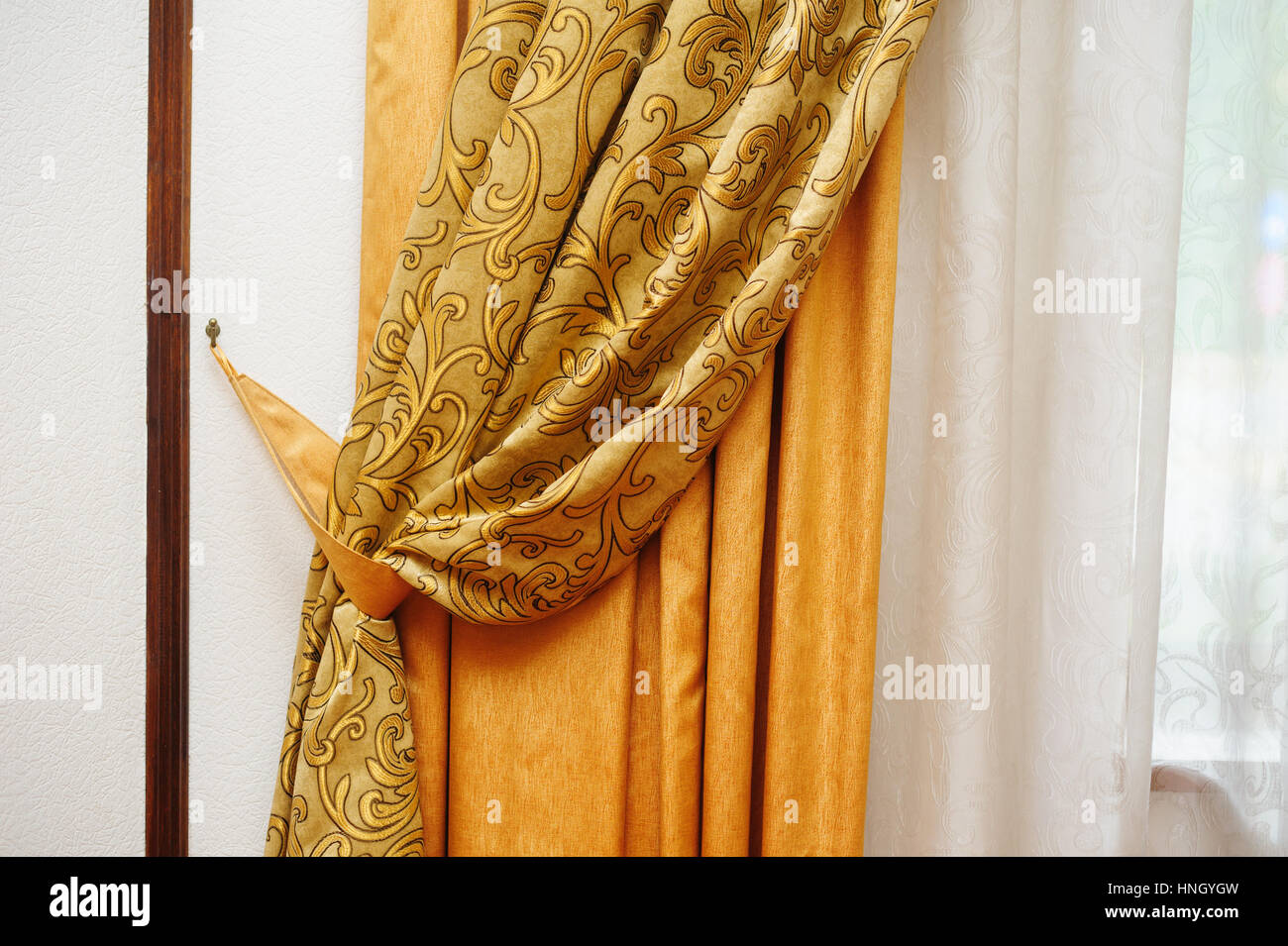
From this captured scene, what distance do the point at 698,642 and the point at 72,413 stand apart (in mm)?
940

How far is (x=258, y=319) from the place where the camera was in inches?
40.6

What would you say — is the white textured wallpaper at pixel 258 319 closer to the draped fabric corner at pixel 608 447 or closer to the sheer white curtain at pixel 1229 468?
the draped fabric corner at pixel 608 447

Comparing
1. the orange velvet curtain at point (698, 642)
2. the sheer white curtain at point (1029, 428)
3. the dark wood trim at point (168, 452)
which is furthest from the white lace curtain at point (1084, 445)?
the dark wood trim at point (168, 452)

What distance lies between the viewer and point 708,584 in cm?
95

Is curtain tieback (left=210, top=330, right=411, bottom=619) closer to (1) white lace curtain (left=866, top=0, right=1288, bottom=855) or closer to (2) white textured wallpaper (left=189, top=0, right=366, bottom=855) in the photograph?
(2) white textured wallpaper (left=189, top=0, right=366, bottom=855)

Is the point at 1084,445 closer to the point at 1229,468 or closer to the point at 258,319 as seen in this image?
the point at 1229,468

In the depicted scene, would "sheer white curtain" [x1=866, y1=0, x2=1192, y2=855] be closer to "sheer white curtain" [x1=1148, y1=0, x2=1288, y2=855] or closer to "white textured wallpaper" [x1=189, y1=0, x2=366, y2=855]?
"sheer white curtain" [x1=1148, y1=0, x2=1288, y2=855]

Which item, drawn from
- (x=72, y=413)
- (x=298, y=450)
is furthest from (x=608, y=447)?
(x=72, y=413)

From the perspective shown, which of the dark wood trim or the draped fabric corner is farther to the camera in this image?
the dark wood trim

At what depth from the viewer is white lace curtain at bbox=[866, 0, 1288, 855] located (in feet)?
3.22

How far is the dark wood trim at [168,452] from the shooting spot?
1.02 meters

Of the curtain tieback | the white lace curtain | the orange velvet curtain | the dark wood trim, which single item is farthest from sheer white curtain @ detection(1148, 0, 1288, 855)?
the dark wood trim

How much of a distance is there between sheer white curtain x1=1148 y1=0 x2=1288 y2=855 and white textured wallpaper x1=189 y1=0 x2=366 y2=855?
117 centimetres
